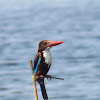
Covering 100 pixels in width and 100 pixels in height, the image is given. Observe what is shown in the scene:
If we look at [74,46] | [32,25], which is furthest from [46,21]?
[74,46]

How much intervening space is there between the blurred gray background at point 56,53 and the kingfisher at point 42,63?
24.6 ft

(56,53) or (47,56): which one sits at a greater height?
(56,53)

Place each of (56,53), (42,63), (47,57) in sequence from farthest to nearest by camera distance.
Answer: (56,53), (42,63), (47,57)

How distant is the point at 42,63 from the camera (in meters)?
3.64

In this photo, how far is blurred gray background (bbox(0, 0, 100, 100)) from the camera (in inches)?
497

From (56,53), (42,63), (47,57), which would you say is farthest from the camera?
(56,53)

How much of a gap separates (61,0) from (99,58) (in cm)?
3086

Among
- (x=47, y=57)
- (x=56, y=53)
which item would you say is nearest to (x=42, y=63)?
(x=47, y=57)

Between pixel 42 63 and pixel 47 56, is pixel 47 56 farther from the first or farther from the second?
pixel 42 63

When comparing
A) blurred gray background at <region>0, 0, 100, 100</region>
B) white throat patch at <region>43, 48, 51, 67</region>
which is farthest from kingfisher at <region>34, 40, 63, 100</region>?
blurred gray background at <region>0, 0, 100, 100</region>

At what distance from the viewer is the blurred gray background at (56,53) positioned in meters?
12.6

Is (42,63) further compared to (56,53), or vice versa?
(56,53)

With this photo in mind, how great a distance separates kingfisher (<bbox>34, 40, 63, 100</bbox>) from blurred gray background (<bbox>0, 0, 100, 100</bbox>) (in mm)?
7511

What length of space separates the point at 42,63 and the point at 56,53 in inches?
576
